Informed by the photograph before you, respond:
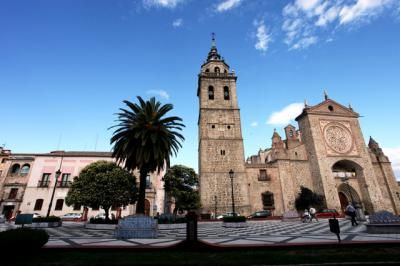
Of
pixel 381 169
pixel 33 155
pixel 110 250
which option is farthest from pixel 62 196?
pixel 381 169

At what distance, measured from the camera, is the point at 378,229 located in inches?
387

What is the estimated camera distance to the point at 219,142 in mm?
31641

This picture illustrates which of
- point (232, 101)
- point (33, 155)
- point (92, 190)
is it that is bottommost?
point (92, 190)

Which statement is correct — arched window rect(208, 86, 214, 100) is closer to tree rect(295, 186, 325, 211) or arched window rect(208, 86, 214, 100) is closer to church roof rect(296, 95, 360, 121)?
church roof rect(296, 95, 360, 121)

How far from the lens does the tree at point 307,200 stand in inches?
1150

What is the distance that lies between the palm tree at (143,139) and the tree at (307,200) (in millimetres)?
22273

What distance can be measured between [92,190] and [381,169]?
4583 centimetres

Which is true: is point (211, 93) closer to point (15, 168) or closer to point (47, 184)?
point (47, 184)

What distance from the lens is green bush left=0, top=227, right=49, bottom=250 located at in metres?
5.18

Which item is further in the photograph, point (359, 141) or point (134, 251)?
point (359, 141)

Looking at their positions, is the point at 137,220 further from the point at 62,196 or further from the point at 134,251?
the point at 62,196

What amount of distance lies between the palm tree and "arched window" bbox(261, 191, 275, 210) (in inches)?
826

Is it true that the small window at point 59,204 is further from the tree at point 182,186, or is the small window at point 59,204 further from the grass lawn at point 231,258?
the grass lawn at point 231,258

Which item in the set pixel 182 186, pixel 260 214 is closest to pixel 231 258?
pixel 182 186
